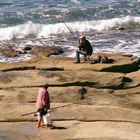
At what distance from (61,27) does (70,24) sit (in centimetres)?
224

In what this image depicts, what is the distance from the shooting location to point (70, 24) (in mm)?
48469

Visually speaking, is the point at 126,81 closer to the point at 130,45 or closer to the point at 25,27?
the point at 130,45

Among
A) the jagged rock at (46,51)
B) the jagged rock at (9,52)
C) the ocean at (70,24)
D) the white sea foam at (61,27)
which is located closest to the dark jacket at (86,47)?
the jagged rock at (46,51)

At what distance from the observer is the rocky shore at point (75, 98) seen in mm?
19703

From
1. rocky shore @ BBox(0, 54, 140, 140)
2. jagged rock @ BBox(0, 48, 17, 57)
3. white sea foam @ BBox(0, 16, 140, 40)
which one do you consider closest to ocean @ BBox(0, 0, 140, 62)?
white sea foam @ BBox(0, 16, 140, 40)

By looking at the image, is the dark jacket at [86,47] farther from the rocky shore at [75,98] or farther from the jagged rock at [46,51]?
the jagged rock at [46,51]

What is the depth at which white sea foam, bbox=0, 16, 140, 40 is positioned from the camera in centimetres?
4466

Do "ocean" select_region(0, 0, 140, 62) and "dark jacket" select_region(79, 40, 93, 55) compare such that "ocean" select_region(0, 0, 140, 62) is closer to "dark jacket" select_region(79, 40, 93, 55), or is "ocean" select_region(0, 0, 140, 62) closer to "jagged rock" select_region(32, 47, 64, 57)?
"jagged rock" select_region(32, 47, 64, 57)

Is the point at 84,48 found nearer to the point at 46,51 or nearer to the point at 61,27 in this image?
the point at 46,51

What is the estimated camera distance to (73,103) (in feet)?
74.1

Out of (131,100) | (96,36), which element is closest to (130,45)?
(96,36)

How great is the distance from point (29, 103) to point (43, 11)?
103ft

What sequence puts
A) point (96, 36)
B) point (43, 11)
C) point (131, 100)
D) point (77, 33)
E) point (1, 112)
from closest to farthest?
point (1, 112) → point (131, 100) → point (96, 36) → point (77, 33) → point (43, 11)

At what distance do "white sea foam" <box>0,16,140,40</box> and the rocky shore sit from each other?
1682cm
